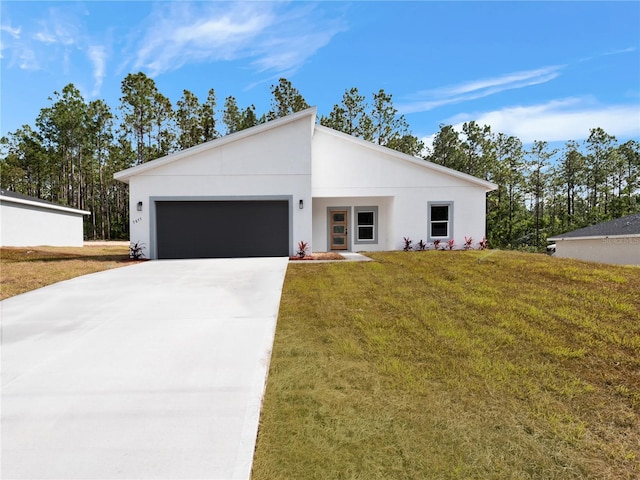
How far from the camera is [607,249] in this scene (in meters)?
17.5

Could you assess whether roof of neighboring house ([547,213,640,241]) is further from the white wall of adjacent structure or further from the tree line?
the white wall of adjacent structure

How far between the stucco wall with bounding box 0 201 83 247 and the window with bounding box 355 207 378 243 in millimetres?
18378

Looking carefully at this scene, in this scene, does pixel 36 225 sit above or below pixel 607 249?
above

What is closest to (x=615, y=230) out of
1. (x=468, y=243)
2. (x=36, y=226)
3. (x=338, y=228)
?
(x=468, y=243)

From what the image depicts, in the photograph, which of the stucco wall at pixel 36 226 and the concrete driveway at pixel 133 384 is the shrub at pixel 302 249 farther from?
the stucco wall at pixel 36 226

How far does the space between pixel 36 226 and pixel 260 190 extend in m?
15.8

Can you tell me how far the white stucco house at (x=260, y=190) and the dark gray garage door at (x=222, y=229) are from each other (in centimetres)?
4

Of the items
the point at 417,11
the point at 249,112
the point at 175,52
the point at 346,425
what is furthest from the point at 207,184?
the point at 249,112

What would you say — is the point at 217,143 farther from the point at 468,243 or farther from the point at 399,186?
the point at 468,243

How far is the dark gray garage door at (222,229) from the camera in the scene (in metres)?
12.7

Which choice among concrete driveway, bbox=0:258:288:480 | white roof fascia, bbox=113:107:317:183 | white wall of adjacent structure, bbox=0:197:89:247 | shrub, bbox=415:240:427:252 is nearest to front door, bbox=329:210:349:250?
shrub, bbox=415:240:427:252

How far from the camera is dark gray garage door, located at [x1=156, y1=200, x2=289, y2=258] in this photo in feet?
41.6

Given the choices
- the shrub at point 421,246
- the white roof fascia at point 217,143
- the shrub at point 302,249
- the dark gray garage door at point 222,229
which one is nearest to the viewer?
the white roof fascia at point 217,143

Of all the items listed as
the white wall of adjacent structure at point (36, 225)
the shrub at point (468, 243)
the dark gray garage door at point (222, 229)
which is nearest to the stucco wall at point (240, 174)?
the dark gray garage door at point (222, 229)
